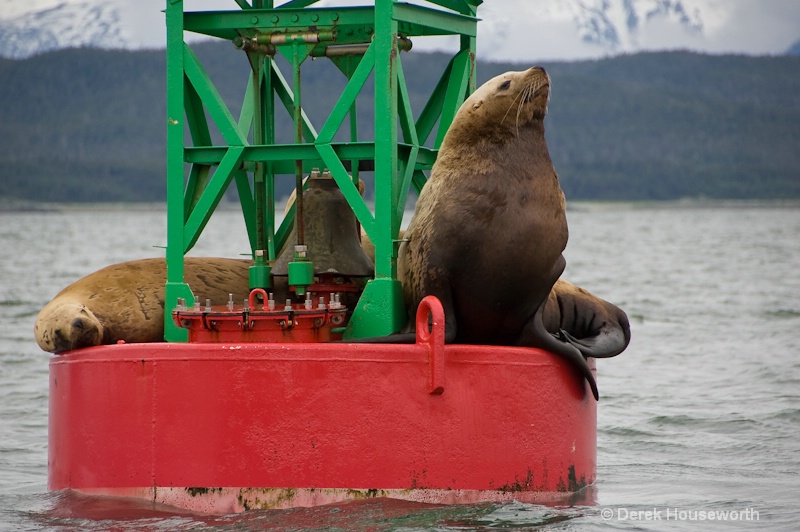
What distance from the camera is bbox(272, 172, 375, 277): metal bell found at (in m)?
8.42

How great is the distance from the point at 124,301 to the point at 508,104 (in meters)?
2.42

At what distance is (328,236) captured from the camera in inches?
335

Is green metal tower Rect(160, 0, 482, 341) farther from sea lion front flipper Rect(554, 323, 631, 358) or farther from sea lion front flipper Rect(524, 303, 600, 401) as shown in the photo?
sea lion front flipper Rect(554, 323, 631, 358)

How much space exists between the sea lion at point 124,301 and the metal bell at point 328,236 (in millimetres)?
428

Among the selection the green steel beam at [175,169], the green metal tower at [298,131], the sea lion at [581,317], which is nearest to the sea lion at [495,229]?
the green metal tower at [298,131]

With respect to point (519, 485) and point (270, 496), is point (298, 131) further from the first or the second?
point (519, 485)

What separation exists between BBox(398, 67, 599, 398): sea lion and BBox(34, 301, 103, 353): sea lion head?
1695mm

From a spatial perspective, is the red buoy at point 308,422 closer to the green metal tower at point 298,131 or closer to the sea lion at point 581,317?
the green metal tower at point 298,131

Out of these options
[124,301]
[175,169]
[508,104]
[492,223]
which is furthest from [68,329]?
[508,104]

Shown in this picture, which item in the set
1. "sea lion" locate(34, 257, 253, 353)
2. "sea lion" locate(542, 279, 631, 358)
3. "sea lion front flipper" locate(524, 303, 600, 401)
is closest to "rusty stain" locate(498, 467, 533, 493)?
"sea lion front flipper" locate(524, 303, 600, 401)

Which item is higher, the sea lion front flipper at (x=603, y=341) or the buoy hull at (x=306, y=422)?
the sea lion front flipper at (x=603, y=341)

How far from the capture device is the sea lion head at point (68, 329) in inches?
307

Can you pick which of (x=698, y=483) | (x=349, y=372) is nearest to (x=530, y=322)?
(x=349, y=372)

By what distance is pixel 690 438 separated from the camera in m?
12.2
